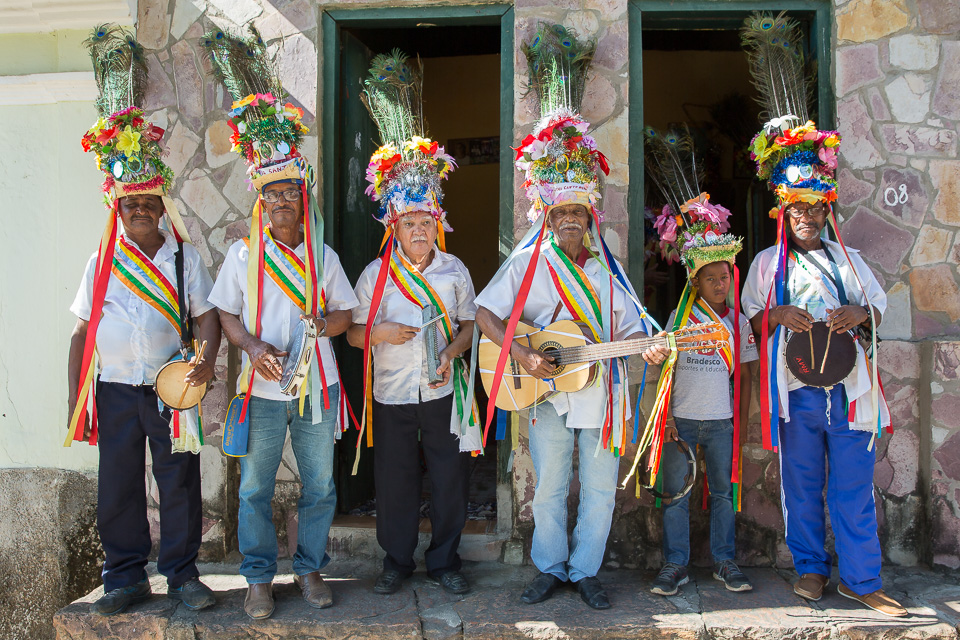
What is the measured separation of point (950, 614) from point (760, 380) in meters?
1.43

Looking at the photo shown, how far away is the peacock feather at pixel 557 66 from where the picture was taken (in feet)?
14.0

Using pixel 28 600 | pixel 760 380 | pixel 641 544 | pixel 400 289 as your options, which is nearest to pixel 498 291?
pixel 400 289

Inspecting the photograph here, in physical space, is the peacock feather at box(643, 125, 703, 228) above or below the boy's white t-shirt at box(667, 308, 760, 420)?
above

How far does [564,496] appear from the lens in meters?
3.87

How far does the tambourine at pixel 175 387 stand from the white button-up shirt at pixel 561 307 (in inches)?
58.4

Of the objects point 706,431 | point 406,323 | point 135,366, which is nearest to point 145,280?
point 135,366

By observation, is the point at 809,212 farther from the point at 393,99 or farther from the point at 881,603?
the point at 393,99

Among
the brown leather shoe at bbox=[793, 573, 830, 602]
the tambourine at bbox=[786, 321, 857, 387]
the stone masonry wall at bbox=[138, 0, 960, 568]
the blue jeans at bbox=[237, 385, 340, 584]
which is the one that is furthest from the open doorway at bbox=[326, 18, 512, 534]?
the tambourine at bbox=[786, 321, 857, 387]

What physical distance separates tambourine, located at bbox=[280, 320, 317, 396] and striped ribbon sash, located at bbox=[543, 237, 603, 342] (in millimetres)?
1243

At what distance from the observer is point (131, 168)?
3820 mm

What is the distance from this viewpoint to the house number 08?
4.46 meters

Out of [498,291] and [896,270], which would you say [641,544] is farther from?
[896,270]

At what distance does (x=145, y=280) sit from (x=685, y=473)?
2977mm

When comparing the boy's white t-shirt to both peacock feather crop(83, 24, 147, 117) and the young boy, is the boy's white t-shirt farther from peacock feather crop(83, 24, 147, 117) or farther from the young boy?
peacock feather crop(83, 24, 147, 117)
